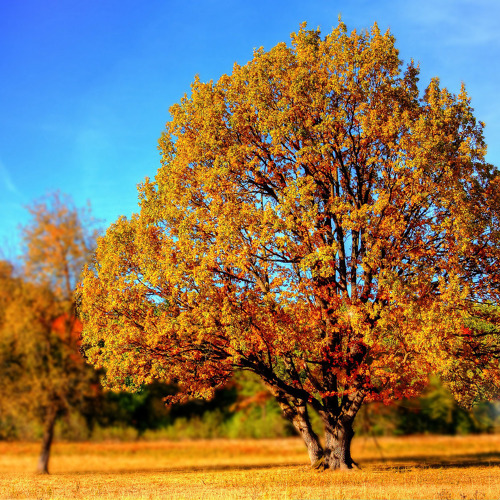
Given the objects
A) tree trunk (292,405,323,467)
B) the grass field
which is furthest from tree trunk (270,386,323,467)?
the grass field

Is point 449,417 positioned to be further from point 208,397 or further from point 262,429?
point 208,397

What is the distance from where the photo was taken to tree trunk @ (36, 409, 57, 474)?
81.9ft

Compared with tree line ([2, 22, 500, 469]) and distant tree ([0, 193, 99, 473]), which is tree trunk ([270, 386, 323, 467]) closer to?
tree line ([2, 22, 500, 469])

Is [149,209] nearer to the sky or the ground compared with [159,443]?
nearer to the sky

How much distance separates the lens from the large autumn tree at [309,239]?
67.6 feet

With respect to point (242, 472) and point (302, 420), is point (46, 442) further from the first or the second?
point (302, 420)

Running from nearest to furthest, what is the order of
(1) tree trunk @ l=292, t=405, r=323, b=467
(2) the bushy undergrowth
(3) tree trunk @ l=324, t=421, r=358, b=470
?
(3) tree trunk @ l=324, t=421, r=358, b=470 → (1) tree trunk @ l=292, t=405, r=323, b=467 → (2) the bushy undergrowth

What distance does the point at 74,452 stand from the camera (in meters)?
27.2

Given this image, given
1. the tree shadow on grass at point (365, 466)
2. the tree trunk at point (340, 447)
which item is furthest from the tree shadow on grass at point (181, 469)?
the tree trunk at point (340, 447)

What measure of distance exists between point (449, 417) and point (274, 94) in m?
29.0

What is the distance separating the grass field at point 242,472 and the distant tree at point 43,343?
2.32 meters

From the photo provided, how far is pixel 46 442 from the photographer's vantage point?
84.7 feet

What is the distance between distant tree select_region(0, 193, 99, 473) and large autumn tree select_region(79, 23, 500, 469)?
216cm

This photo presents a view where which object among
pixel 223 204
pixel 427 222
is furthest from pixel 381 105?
pixel 223 204
